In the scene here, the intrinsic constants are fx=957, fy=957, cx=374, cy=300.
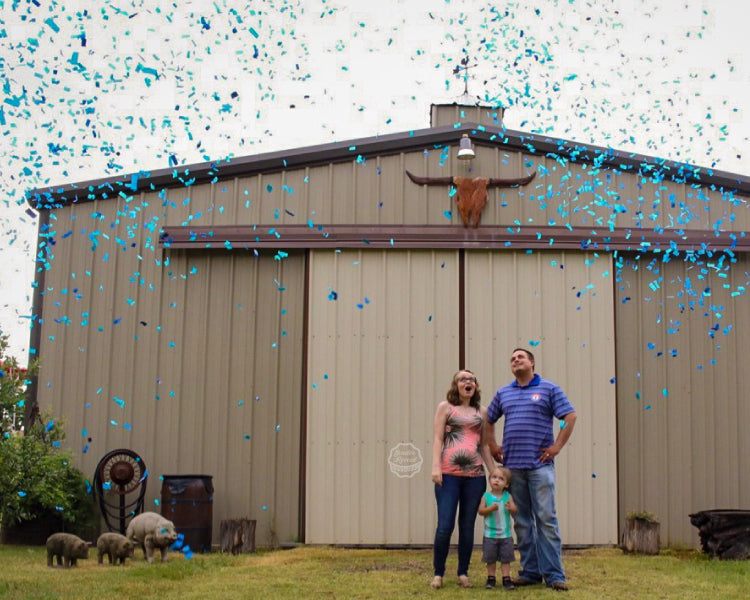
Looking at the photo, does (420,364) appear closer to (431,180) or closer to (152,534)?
(431,180)

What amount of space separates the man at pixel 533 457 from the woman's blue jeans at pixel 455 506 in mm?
350

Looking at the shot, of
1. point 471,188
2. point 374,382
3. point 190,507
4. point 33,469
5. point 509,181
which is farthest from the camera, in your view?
point 509,181

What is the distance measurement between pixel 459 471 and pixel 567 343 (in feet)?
12.6

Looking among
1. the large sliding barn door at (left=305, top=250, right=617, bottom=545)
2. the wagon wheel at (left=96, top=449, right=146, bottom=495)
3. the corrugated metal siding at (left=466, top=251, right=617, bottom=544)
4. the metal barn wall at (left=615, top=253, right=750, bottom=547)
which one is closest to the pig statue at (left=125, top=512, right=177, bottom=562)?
the wagon wheel at (left=96, top=449, right=146, bottom=495)

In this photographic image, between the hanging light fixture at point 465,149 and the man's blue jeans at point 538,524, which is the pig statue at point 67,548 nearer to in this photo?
the man's blue jeans at point 538,524

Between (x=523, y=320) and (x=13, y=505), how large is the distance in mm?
5511

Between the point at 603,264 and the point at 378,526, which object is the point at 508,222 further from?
the point at 378,526

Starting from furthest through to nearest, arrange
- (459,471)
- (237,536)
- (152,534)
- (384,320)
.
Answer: (384,320)
(237,536)
(152,534)
(459,471)

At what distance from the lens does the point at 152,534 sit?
28.1ft

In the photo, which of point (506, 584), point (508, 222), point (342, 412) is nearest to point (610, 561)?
point (506, 584)

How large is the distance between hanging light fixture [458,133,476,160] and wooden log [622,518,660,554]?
13.7ft

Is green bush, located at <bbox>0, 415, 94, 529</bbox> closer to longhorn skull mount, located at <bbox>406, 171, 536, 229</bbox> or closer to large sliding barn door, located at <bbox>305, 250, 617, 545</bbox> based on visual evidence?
large sliding barn door, located at <bbox>305, 250, 617, 545</bbox>

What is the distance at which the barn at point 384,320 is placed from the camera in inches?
403

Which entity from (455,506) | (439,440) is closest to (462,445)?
(439,440)
